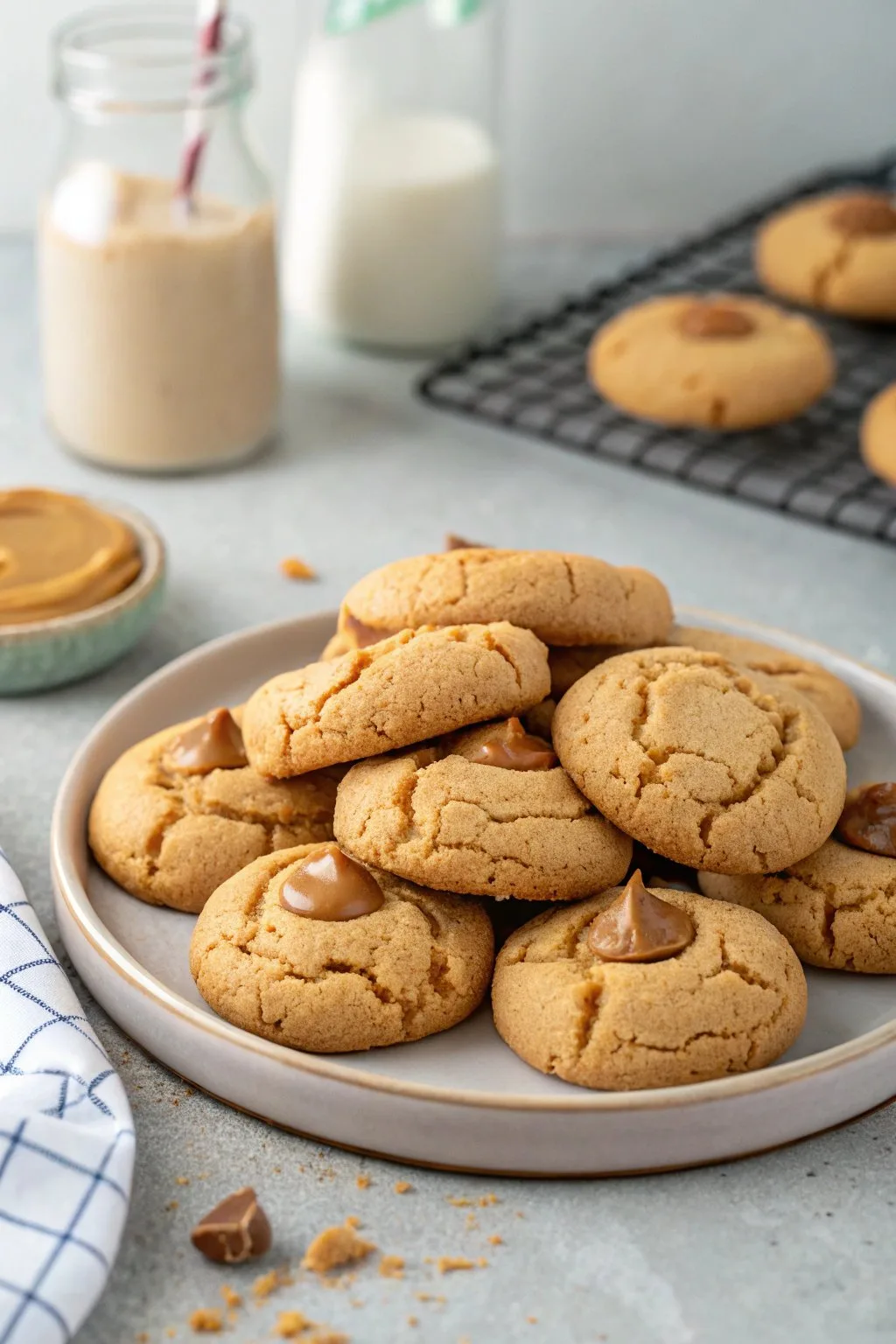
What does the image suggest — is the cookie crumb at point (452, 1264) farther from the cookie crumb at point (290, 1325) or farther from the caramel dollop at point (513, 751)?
the caramel dollop at point (513, 751)

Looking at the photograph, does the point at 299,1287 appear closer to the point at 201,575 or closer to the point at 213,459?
the point at 201,575

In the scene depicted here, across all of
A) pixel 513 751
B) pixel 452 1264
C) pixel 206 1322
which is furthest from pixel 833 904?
pixel 206 1322

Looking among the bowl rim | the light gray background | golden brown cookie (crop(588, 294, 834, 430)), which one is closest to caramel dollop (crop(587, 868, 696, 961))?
the bowl rim

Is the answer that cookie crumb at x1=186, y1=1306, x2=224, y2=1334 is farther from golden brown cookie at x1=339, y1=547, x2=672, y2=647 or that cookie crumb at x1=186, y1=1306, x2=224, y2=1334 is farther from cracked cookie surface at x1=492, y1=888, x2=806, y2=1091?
golden brown cookie at x1=339, y1=547, x2=672, y2=647

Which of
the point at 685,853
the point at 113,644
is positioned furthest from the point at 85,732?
the point at 685,853

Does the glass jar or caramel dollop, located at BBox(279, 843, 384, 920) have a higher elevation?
the glass jar

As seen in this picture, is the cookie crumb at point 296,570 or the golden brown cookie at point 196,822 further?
the cookie crumb at point 296,570

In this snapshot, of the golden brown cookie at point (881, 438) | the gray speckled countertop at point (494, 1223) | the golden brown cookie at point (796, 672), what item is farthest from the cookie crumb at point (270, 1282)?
the golden brown cookie at point (881, 438)
